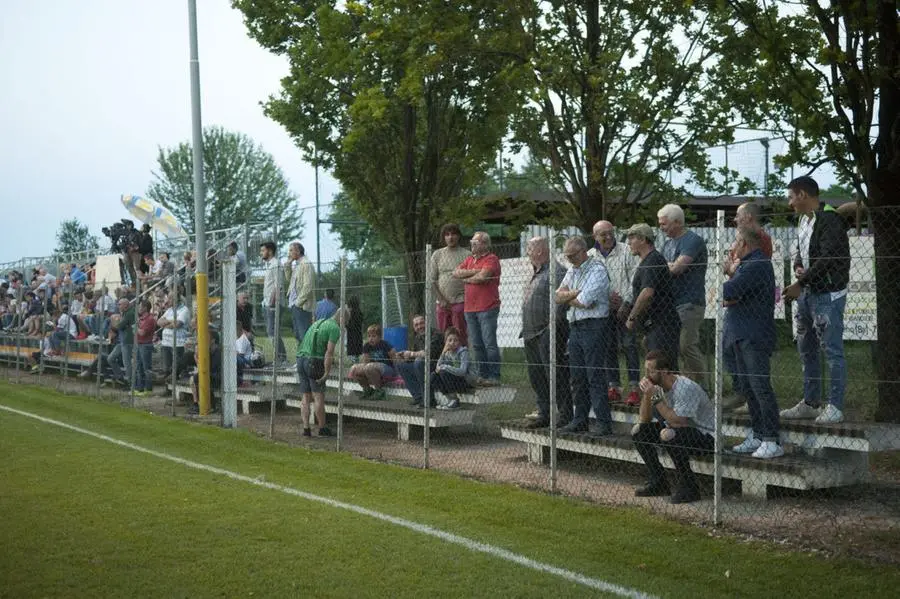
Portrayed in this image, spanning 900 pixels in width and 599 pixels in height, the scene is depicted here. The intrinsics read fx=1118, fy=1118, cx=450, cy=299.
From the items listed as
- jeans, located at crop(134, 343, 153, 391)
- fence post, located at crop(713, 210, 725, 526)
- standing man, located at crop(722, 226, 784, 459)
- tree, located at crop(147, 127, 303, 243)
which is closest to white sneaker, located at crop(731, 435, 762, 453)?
standing man, located at crop(722, 226, 784, 459)

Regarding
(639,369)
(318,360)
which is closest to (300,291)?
(318,360)

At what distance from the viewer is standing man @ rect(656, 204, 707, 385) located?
31.9 ft

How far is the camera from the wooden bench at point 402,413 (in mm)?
12891

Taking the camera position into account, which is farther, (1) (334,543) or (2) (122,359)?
(2) (122,359)

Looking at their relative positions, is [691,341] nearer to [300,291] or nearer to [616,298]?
[616,298]

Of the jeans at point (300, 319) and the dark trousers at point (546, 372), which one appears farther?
the jeans at point (300, 319)

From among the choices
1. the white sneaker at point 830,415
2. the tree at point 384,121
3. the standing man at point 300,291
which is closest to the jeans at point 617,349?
the white sneaker at point 830,415

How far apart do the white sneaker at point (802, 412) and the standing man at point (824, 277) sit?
10cm

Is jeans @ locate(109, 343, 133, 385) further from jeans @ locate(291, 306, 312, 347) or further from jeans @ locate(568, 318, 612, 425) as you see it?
jeans @ locate(568, 318, 612, 425)

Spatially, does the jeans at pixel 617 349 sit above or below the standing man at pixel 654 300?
below

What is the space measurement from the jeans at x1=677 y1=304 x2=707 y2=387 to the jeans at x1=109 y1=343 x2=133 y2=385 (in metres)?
13.3

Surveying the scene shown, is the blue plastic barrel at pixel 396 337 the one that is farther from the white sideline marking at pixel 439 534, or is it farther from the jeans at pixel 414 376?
the white sideline marking at pixel 439 534

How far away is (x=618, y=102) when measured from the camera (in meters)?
15.5

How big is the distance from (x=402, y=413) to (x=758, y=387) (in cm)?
554
